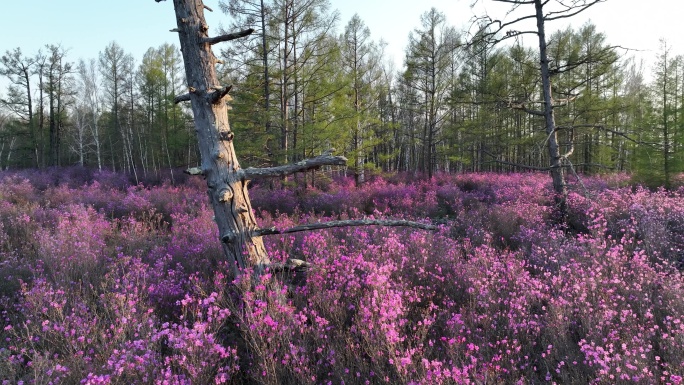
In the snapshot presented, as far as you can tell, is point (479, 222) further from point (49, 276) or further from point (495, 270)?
point (49, 276)

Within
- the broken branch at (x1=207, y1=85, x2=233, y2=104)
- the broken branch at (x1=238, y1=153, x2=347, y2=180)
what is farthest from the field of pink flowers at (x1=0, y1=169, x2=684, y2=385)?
the broken branch at (x1=207, y1=85, x2=233, y2=104)

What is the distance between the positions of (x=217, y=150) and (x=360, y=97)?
673 inches

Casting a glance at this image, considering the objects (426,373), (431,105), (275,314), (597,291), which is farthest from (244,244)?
(431,105)

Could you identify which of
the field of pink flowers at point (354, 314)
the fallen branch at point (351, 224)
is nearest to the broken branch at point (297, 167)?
the fallen branch at point (351, 224)

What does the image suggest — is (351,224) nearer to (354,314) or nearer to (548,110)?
A: (354,314)

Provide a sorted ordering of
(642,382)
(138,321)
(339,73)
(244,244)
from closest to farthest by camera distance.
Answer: (642,382), (138,321), (244,244), (339,73)

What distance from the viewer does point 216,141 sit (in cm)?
313

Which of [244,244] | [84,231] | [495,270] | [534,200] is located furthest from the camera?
[534,200]

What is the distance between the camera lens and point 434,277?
155 inches

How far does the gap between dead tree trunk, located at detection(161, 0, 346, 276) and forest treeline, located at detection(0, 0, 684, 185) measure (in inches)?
152

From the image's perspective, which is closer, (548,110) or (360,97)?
(548,110)

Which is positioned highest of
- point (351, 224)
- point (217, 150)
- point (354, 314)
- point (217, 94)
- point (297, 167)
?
point (217, 94)

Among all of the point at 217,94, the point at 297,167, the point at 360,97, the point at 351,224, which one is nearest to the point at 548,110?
the point at 351,224

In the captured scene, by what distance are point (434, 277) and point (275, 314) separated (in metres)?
2.05
